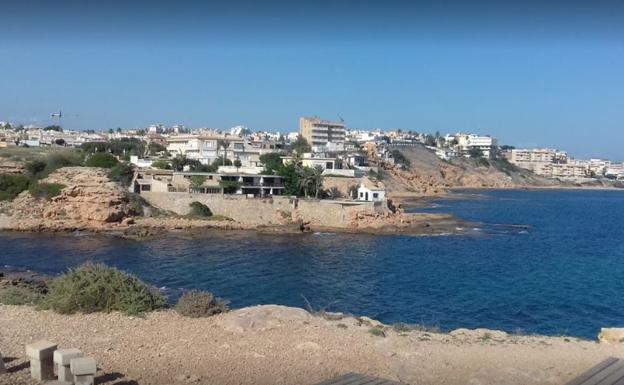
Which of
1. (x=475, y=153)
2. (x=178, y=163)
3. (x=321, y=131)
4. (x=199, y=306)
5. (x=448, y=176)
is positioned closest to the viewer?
(x=199, y=306)

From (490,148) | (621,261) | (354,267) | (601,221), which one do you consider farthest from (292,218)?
(490,148)

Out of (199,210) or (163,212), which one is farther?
(199,210)

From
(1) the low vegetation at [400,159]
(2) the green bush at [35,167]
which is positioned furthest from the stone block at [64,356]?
(1) the low vegetation at [400,159]

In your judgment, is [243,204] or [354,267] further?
[243,204]

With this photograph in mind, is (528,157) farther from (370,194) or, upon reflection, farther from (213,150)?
(370,194)

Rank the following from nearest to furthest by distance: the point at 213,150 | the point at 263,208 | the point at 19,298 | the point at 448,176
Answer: the point at 19,298 → the point at 263,208 → the point at 213,150 → the point at 448,176

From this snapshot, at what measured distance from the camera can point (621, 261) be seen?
37469 millimetres

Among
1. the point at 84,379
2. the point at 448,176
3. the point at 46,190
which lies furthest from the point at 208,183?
the point at 448,176

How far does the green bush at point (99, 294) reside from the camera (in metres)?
11.4

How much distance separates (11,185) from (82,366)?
47.1 metres

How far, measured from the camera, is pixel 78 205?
150 feet

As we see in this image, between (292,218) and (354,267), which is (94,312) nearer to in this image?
(354,267)

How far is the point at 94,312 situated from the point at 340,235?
35874 millimetres

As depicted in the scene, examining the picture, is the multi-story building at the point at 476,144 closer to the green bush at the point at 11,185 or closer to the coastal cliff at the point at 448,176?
the coastal cliff at the point at 448,176
